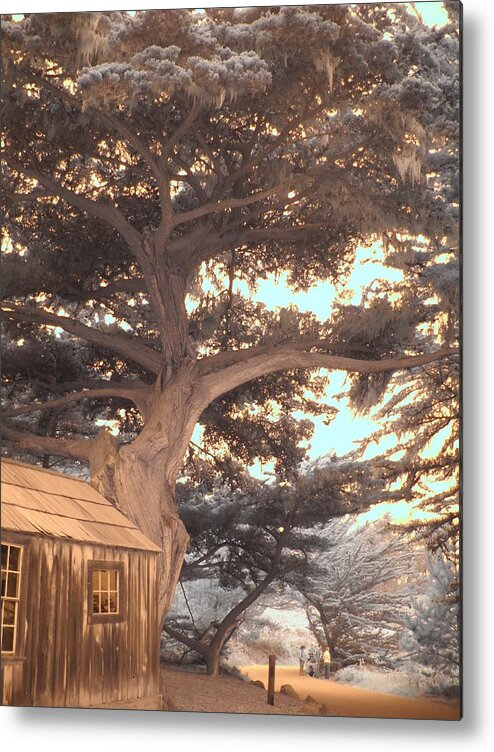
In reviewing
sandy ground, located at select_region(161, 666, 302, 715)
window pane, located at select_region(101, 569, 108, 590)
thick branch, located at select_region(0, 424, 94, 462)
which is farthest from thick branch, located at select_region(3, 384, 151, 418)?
sandy ground, located at select_region(161, 666, 302, 715)

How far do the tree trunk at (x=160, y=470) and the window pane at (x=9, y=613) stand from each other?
3.05 feet

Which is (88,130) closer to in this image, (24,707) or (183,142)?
(183,142)

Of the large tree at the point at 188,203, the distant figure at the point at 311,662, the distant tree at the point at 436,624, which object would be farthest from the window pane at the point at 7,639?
the distant tree at the point at 436,624

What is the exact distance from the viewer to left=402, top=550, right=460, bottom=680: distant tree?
5.12m

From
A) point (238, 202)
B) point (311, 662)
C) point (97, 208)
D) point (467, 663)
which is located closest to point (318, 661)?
point (311, 662)

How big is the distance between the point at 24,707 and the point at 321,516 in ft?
5.84

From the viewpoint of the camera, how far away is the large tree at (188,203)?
5539mm

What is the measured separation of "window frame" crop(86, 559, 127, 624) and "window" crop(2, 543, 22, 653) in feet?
1.20

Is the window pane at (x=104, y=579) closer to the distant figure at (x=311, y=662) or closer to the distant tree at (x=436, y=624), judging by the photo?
the distant figure at (x=311, y=662)

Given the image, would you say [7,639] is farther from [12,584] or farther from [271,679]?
[271,679]

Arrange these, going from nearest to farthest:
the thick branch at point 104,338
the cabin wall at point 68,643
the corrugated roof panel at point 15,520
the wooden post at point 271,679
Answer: the corrugated roof panel at point 15,520
the cabin wall at point 68,643
the wooden post at point 271,679
the thick branch at point 104,338

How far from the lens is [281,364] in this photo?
5.99 meters

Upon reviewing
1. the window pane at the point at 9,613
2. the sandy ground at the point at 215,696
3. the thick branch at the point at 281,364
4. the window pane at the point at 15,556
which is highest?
the thick branch at the point at 281,364

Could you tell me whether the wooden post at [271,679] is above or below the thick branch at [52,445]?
below
